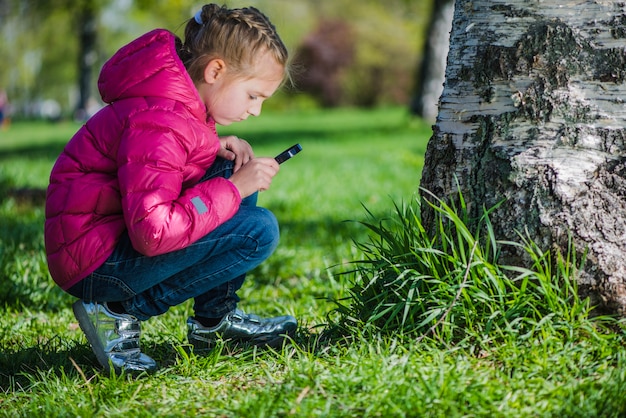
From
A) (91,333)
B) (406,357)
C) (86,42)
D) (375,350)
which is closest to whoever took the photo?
(406,357)

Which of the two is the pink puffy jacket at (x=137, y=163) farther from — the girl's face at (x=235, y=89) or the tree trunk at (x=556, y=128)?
the tree trunk at (x=556, y=128)

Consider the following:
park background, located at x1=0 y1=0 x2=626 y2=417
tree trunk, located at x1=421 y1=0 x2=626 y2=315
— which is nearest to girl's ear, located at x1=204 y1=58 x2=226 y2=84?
park background, located at x1=0 y1=0 x2=626 y2=417

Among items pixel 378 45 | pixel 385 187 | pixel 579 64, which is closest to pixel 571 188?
pixel 579 64

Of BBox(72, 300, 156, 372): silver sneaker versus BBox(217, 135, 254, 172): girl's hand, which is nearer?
BBox(72, 300, 156, 372): silver sneaker

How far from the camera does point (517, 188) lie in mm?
2396

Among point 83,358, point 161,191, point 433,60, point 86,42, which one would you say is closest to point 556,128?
point 161,191

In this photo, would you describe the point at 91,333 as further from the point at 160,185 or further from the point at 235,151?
the point at 235,151

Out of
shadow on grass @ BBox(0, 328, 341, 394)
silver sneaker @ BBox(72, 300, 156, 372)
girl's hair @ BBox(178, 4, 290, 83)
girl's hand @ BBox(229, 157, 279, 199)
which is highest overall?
girl's hair @ BBox(178, 4, 290, 83)

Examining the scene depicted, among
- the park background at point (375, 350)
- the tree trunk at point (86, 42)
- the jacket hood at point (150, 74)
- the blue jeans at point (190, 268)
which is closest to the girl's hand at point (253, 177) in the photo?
the blue jeans at point (190, 268)

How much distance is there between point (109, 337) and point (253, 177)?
0.75 metres

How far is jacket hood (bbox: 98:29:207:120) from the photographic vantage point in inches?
94.0

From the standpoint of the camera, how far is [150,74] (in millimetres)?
2389

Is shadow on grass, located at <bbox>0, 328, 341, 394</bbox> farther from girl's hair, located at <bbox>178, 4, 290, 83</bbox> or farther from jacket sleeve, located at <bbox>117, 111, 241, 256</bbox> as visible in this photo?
girl's hair, located at <bbox>178, 4, 290, 83</bbox>

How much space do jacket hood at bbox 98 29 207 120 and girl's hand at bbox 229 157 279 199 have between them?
25 cm
